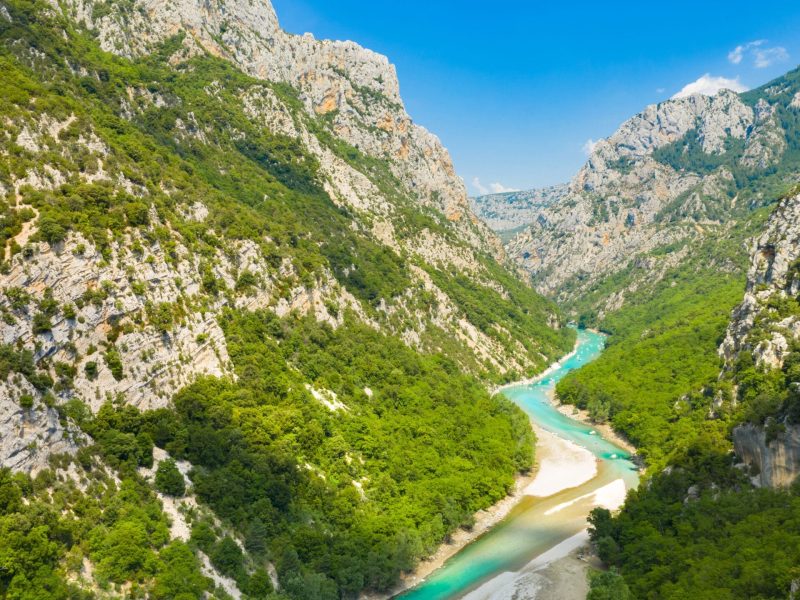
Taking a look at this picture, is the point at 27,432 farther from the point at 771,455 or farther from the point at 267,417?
the point at 771,455

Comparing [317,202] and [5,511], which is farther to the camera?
[317,202]

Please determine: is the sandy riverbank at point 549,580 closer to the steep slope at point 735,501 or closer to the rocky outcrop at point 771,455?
the steep slope at point 735,501

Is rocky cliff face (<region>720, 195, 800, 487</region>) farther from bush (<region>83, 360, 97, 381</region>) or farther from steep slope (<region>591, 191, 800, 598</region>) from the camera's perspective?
bush (<region>83, 360, 97, 381</region>)

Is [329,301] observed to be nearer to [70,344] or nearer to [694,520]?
[70,344]

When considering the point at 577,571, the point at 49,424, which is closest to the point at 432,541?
the point at 577,571

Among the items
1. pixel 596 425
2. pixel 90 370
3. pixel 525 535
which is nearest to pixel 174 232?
pixel 90 370

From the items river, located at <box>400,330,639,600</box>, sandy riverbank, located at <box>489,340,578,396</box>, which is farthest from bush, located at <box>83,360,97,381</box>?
sandy riverbank, located at <box>489,340,578,396</box>
